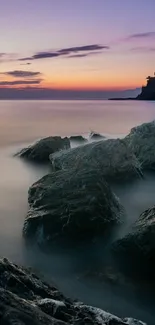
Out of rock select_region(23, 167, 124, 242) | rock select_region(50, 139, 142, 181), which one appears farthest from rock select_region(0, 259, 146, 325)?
rock select_region(50, 139, 142, 181)

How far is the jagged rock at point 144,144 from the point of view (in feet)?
56.4

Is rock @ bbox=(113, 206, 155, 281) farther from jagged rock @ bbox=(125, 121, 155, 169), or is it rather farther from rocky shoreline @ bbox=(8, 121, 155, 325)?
jagged rock @ bbox=(125, 121, 155, 169)

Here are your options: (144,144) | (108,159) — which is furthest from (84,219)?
(144,144)

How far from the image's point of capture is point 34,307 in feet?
14.7

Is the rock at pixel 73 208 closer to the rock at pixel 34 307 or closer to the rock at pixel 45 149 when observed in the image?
the rock at pixel 34 307

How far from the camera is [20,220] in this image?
1056 centimetres

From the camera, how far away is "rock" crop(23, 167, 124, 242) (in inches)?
345

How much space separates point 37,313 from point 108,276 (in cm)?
321

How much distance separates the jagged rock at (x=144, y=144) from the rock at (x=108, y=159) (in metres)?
1.43

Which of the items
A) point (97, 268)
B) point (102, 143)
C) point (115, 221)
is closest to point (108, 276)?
point (97, 268)

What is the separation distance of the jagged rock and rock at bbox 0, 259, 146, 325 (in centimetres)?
1183

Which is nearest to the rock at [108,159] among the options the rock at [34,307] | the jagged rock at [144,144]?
the jagged rock at [144,144]

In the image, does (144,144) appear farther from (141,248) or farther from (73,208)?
(141,248)

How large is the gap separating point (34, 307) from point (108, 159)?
10525 millimetres
